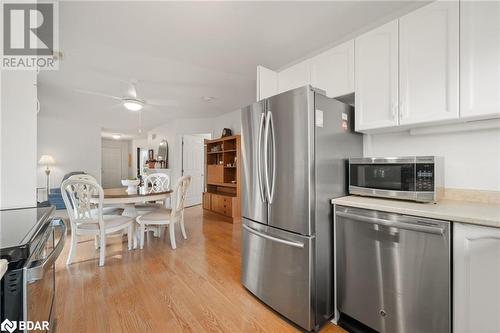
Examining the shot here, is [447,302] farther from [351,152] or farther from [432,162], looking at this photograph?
[351,152]

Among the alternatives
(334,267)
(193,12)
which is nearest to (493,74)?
(334,267)

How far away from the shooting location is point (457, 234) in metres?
1.09

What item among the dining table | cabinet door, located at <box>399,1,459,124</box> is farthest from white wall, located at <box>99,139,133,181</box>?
cabinet door, located at <box>399,1,459,124</box>

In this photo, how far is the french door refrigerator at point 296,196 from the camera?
1.46m

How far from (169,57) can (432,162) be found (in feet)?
9.09

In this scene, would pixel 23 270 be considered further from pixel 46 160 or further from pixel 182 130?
pixel 46 160

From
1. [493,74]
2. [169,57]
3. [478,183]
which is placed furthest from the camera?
[169,57]

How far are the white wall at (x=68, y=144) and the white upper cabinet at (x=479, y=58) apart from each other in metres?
7.40

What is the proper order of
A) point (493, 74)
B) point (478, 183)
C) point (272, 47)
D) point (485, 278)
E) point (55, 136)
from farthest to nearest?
1. point (55, 136)
2. point (272, 47)
3. point (478, 183)
4. point (493, 74)
5. point (485, 278)

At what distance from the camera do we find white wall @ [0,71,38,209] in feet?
4.33

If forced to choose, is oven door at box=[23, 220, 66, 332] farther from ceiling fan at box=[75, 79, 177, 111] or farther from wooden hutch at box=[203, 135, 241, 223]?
wooden hutch at box=[203, 135, 241, 223]

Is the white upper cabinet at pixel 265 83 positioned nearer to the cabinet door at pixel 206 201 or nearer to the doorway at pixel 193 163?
the cabinet door at pixel 206 201

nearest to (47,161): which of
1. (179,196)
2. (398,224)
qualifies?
(179,196)

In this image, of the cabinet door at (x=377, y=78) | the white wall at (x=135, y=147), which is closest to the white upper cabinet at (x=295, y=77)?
the cabinet door at (x=377, y=78)
